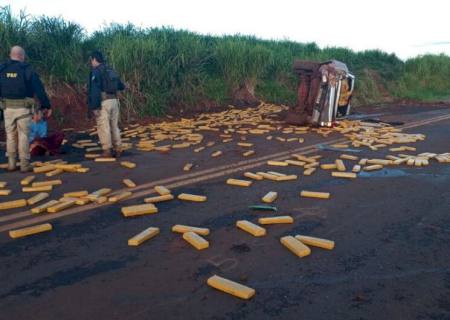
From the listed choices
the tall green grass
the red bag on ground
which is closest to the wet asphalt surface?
the red bag on ground

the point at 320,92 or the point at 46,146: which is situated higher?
the point at 320,92

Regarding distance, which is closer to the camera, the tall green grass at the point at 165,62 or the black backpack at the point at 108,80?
the black backpack at the point at 108,80

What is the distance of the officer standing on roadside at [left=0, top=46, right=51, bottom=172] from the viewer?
24.3ft

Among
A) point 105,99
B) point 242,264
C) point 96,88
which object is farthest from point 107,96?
point 242,264

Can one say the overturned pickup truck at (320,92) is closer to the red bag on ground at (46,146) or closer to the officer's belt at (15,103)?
the red bag on ground at (46,146)

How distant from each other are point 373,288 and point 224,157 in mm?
5563

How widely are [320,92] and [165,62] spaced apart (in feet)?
19.6

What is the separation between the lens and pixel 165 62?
51.5 feet

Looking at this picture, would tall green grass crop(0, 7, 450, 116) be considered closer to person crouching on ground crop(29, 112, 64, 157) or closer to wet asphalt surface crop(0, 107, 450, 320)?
person crouching on ground crop(29, 112, 64, 157)

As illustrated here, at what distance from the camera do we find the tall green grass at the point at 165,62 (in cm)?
1356

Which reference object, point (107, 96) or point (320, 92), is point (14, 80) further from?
point (320, 92)

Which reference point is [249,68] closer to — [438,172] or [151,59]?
[151,59]

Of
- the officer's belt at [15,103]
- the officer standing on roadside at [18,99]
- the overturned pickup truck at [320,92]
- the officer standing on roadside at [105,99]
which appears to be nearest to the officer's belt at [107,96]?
the officer standing on roadside at [105,99]

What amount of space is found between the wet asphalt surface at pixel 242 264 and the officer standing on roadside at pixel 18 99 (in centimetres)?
190
